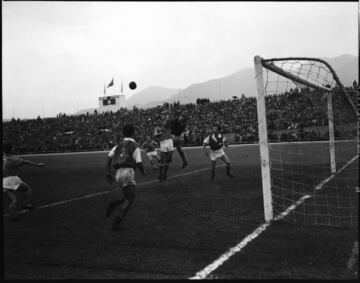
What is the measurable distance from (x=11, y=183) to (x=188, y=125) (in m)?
29.9

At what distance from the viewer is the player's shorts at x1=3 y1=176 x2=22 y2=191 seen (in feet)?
25.9

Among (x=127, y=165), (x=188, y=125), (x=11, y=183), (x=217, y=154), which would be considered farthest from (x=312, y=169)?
(x=188, y=125)

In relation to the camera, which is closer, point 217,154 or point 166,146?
point 217,154

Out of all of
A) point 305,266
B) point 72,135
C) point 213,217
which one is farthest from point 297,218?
point 72,135

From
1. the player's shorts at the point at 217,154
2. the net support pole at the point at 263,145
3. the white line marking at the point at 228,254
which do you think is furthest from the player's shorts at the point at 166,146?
the white line marking at the point at 228,254

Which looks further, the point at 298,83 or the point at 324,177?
the point at 324,177

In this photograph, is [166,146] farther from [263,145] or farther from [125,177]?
[263,145]

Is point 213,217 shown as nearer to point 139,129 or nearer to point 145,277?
point 145,277

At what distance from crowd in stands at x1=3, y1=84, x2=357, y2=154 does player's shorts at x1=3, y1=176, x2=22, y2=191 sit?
19176 millimetres

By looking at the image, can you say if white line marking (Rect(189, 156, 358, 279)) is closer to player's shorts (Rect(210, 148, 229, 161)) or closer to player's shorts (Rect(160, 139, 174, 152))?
player's shorts (Rect(210, 148, 229, 161))

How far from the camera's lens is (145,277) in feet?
13.4

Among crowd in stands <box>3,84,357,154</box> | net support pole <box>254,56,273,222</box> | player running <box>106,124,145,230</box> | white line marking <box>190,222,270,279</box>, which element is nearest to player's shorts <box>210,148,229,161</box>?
net support pole <box>254,56,273,222</box>

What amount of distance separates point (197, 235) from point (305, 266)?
73.7 inches

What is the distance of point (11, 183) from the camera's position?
7.95 m
